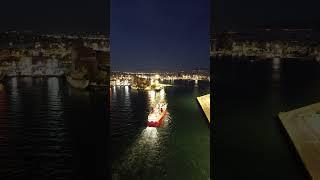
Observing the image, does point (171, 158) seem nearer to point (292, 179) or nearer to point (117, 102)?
point (292, 179)

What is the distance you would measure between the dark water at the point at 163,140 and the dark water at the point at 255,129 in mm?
583

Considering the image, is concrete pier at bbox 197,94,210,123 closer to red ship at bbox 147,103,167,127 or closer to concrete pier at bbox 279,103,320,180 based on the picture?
red ship at bbox 147,103,167,127

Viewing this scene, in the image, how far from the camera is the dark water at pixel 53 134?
8938 mm

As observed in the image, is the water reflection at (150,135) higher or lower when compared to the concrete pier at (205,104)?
lower

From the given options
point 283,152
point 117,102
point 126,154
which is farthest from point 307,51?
point 126,154

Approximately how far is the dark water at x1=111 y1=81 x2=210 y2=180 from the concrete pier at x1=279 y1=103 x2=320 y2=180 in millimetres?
2865

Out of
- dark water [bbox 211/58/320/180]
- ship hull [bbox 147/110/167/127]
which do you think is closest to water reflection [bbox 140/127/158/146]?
ship hull [bbox 147/110/167/127]

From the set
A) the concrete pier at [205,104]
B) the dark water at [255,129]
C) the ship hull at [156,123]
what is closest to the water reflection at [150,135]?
the ship hull at [156,123]

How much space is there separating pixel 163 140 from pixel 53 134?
3797 millimetres

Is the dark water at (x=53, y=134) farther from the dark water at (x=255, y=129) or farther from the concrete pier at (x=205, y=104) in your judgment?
the concrete pier at (x=205, y=104)

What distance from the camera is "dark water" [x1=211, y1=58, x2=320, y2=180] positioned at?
9453 mm

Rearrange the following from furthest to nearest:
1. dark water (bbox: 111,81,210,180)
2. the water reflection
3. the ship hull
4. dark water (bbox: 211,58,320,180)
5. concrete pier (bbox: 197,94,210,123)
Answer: concrete pier (bbox: 197,94,210,123) → the ship hull → the water reflection → dark water (bbox: 211,58,320,180) → dark water (bbox: 111,81,210,180)

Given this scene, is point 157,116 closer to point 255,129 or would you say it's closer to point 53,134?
point 255,129

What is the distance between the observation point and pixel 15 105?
17.0m
